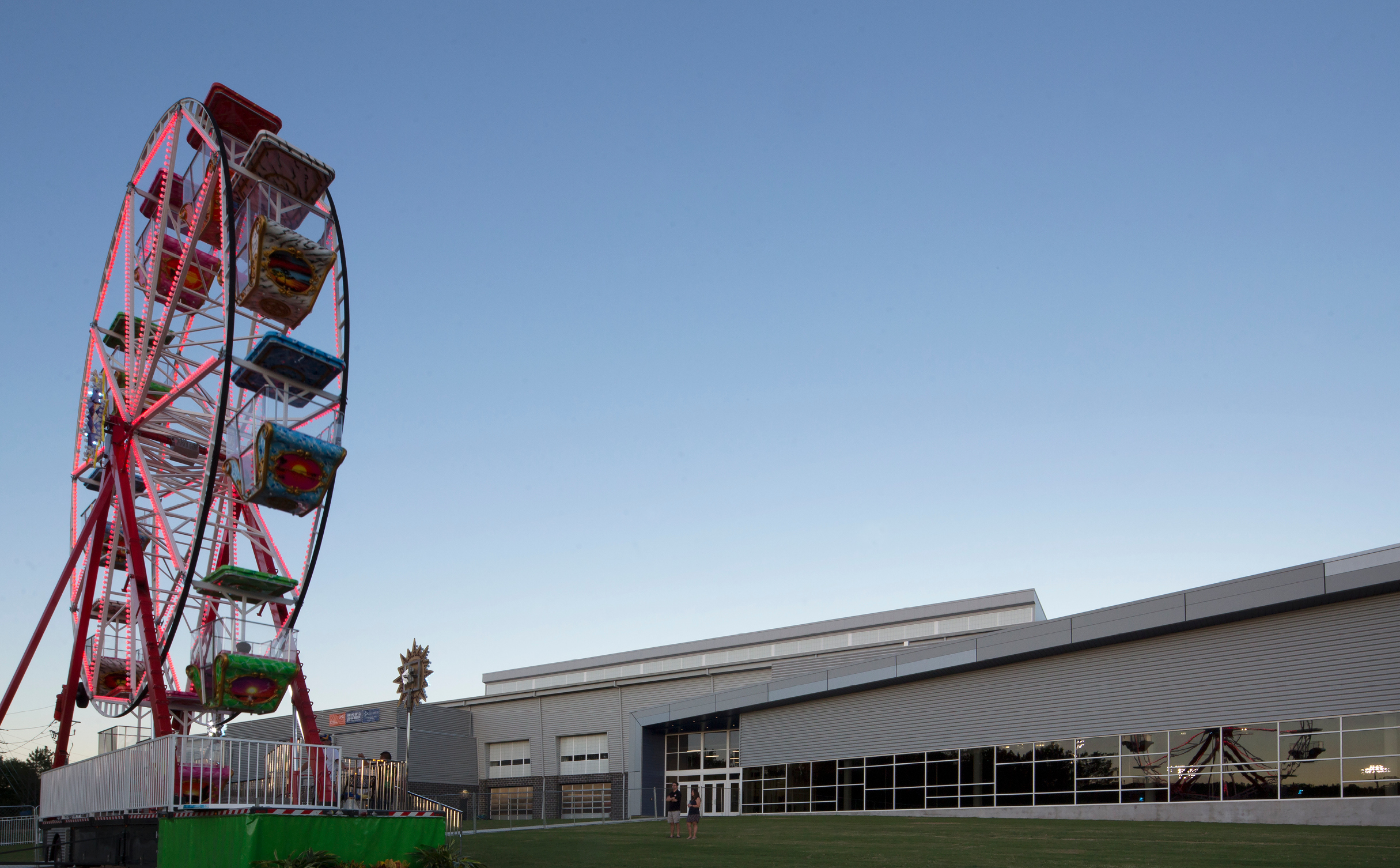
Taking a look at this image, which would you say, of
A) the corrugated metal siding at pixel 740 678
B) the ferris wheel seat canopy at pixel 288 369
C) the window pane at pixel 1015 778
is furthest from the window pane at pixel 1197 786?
the ferris wheel seat canopy at pixel 288 369

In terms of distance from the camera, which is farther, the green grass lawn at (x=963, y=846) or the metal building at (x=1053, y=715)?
the metal building at (x=1053, y=715)

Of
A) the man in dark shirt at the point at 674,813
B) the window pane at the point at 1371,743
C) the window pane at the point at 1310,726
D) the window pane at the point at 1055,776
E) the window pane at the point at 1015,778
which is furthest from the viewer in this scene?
the window pane at the point at 1015,778

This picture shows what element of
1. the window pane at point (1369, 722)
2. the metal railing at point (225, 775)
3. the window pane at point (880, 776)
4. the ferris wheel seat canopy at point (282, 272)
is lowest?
the window pane at point (880, 776)

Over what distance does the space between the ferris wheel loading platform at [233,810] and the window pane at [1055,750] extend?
921 inches

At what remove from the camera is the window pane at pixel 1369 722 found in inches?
1090

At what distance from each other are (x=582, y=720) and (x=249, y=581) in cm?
3537

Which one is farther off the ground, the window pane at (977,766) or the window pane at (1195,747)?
the window pane at (1195,747)

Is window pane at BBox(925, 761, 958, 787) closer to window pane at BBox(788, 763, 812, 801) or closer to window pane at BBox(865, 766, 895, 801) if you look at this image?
window pane at BBox(865, 766, 895, 801)

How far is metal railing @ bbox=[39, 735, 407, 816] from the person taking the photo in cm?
1697

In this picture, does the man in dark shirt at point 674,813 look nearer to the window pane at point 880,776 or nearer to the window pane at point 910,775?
the window pane at point 910,775

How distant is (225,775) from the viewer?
17141mm

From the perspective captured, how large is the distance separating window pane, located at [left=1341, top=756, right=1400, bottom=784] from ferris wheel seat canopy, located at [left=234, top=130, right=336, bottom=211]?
100 feet

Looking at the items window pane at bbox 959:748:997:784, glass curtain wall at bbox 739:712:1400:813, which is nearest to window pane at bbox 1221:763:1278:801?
glass curtain wall at bbox 739:712:1400:813

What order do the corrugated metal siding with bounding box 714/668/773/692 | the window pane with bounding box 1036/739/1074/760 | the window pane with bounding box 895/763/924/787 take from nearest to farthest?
1. the window pane with bounding box 1036/739/1074/760
2. the window pane with bounding box 895/763/924/787
3. the corrugated metal siding with bounding box 714/668/773/692
